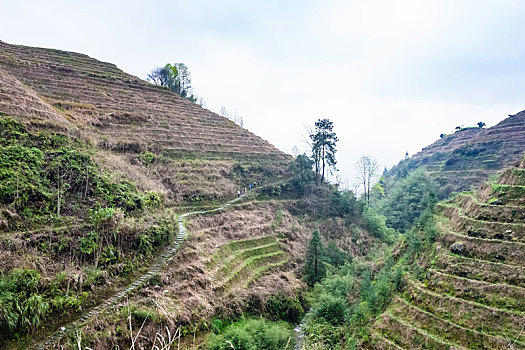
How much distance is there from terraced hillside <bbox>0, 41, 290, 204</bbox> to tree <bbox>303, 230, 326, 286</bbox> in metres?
10.0

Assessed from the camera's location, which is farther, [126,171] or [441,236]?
[126,171]

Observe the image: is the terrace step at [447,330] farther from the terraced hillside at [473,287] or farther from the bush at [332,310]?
the bush at [332,310]

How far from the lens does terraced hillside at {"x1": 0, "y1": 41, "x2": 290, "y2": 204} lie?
24.6 m

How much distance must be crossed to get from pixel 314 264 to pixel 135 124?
24085mm

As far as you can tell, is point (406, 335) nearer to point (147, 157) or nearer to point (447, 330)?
point (447, 330)

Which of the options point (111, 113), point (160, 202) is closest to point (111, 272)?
point (160, 202)

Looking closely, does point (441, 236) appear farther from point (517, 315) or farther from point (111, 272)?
point (111, 272)

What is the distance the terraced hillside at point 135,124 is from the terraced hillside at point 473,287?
18102 millimetres

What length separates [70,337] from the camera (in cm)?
1171

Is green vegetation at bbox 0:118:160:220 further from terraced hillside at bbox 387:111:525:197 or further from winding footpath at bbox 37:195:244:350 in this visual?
terraced hillside at bbox 387:111:525:197

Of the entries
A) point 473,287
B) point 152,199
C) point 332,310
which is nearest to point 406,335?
point 473,287

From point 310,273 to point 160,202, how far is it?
1268cm

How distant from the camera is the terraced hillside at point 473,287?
45.3 ft

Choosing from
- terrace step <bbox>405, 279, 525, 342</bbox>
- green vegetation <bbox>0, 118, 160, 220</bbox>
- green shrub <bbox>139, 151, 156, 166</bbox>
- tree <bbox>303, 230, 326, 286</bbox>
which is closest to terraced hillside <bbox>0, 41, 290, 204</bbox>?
green shrub <bbox>139, 151, 156, 166</bbox>
